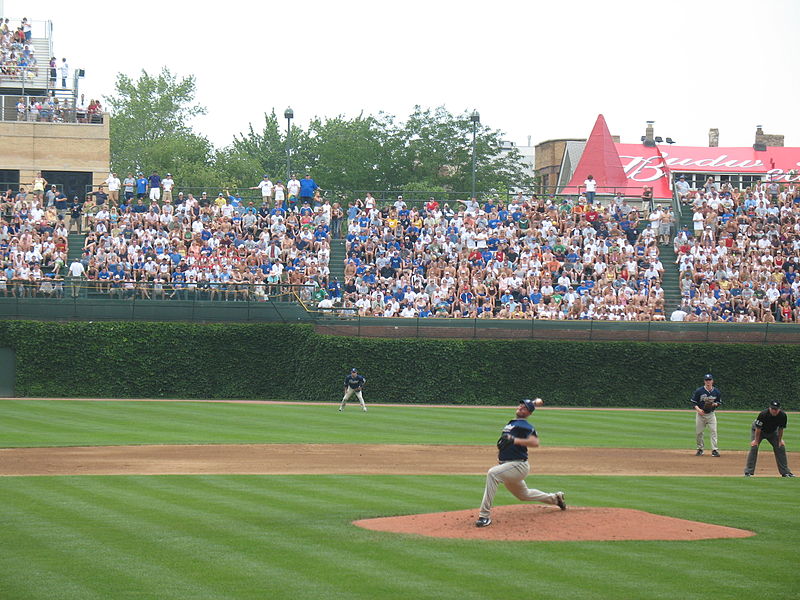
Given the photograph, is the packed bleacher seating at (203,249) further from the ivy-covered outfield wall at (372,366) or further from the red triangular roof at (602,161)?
the red triangular roof at (602,161)

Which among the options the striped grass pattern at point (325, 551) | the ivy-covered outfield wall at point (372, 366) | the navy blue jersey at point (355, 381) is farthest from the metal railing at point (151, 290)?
the striped grass pattern at point (325, 551)

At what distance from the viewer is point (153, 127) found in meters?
98.9

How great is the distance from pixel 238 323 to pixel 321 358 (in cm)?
344

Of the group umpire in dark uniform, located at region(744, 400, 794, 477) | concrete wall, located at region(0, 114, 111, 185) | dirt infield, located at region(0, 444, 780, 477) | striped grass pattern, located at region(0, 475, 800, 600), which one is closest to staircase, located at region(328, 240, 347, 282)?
concrete wall, located at region(0, 114, 111, 185)

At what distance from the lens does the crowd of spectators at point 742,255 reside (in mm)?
42031

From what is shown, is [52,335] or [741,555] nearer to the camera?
[741,555]

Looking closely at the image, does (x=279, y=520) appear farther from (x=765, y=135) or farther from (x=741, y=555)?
(x=765, y=135)

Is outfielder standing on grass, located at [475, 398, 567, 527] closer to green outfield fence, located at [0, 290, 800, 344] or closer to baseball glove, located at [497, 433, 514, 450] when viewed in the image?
baseball glove, located at [497, 433, 514, 450]

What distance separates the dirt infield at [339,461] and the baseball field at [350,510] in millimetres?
69

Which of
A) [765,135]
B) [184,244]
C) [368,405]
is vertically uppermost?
[765,135]

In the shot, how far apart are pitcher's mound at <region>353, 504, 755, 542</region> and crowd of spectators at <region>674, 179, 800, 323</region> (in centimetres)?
2708

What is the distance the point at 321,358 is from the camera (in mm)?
38781

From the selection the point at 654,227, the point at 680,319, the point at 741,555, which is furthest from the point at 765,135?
the point at 741,555

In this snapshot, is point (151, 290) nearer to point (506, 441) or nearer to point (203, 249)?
point (203, 249)
